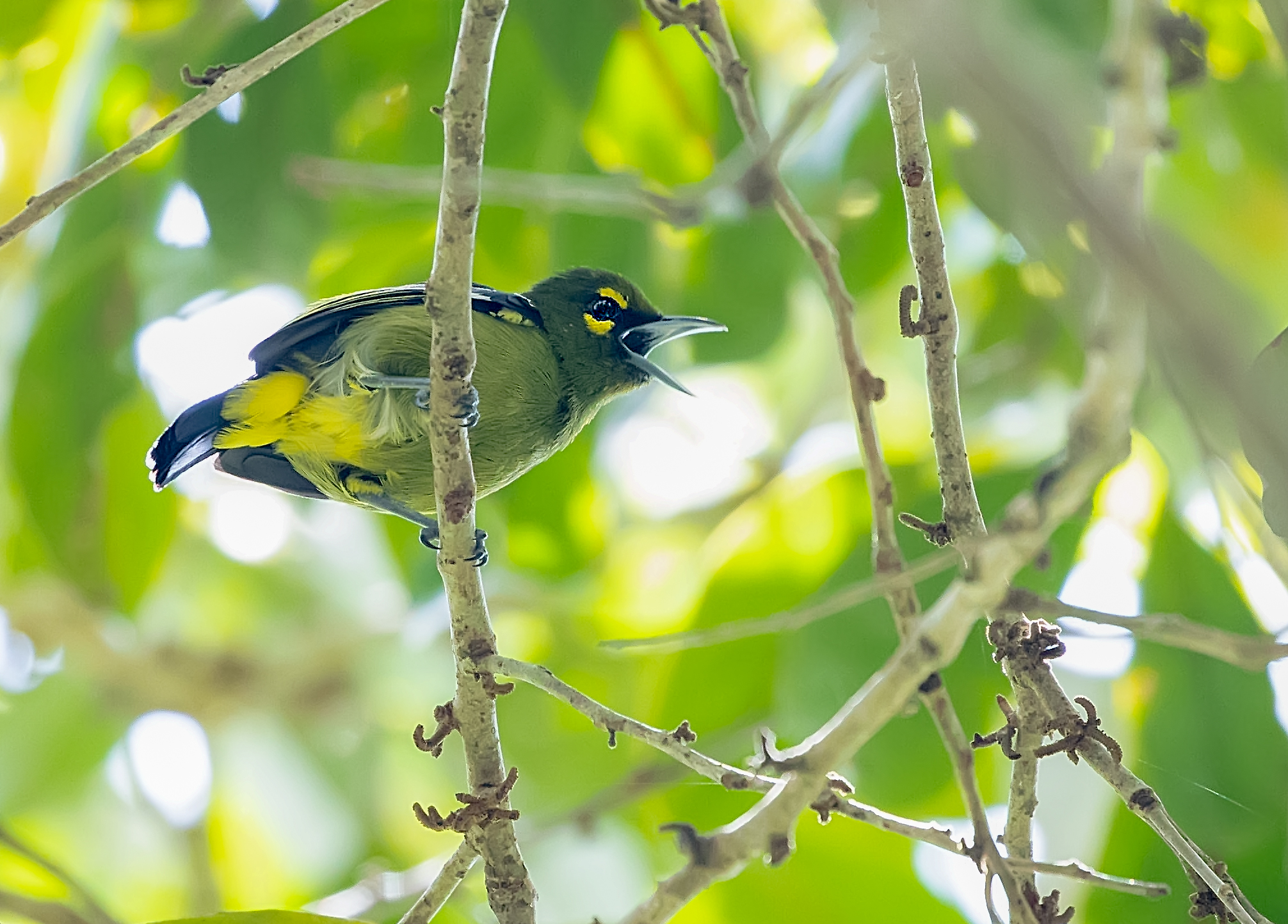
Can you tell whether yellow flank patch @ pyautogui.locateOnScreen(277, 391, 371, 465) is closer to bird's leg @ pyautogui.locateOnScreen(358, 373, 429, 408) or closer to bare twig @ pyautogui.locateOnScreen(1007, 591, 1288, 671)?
bird's leg @ pyautogui.locateOnScreen(358, 373, 429, 408)

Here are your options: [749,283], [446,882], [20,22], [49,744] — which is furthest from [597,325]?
[49,744]

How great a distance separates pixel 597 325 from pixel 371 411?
980mm

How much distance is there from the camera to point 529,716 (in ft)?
18.2

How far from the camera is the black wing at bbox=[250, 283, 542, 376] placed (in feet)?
12.7

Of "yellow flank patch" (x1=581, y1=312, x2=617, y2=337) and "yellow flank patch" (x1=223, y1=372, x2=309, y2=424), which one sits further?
"yellow flank patch" (x1=581, y1=312, x2=617, y2=337)

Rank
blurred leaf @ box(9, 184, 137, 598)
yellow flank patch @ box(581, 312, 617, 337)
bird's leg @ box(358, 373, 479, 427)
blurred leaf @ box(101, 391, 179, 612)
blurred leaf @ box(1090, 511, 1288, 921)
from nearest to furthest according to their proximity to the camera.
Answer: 1. blurred leaf @ box(1090, 511, 1288, 921)
2. bird's leg @ box(358, 373, 479, 427)
3. yellow flank patch @ box(581, 312, 617, 337)
4. blurred leaf @ box(9, 184, 137, 598)
5. blurred leaf @ box(101, 391, 179, 612)

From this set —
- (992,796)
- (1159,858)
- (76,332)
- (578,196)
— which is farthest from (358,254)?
(1159,858)

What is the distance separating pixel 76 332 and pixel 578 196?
279 centimetres

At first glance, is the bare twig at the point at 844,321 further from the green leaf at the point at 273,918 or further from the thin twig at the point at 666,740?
the green leaf at the point at 273,918

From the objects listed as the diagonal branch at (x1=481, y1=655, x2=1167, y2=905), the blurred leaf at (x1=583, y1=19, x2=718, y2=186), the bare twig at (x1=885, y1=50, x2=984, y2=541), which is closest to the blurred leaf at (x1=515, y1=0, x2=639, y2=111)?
the blurred leaf at (x1=583, y1=19, x2=718, y2=186)

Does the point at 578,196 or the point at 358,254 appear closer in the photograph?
the point at 578,196

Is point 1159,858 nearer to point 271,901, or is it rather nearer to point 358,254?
point 358,254

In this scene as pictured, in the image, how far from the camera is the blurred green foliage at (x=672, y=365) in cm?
349

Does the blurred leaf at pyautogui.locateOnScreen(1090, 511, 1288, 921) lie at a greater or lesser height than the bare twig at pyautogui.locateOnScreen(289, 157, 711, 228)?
lesser
